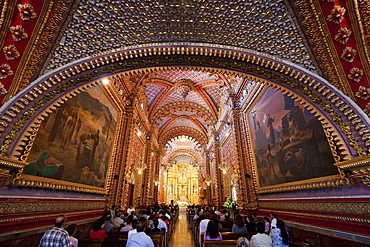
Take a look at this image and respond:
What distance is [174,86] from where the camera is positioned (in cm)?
1480

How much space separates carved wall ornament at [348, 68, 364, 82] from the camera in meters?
3.60

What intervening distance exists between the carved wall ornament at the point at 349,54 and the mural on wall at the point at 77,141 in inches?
277

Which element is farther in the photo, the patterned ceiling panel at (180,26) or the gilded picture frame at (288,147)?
the gilded picture frame at (288,147)

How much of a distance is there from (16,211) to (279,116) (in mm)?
7576

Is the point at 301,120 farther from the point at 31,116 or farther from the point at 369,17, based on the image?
the point at 31,116

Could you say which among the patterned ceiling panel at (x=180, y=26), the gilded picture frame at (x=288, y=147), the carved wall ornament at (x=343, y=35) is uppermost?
the patterned ceiling panel at (x=180, y=26)

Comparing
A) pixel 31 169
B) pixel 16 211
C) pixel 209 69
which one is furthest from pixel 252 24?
pixel 16 211

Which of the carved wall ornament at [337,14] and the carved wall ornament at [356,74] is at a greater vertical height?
the carved wall ornament at [337,14]

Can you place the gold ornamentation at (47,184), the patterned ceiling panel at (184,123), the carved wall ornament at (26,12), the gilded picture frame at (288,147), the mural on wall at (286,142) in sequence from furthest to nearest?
the patterned ceiling panel at (184,123) < the mural on wall at (286,142) < the gilded picture frame at (288,147) < the gold ornamentation at (47,184) < the carved wall ornament at (26,12)

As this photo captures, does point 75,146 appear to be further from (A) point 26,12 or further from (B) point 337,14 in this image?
(B) point 337,14

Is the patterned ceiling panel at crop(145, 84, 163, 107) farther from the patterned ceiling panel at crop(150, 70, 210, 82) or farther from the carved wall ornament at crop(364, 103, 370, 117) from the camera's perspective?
the carved wall ornament at crop(364, 103, 370, 117)

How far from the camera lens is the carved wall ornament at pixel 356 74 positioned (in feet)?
11.8

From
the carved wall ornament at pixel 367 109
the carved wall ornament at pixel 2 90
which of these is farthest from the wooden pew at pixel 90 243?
the carved wall ornament at pixel 367 109

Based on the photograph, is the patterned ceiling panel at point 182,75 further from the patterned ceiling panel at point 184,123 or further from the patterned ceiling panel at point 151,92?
the patterned ceiling panel at point 184,123
